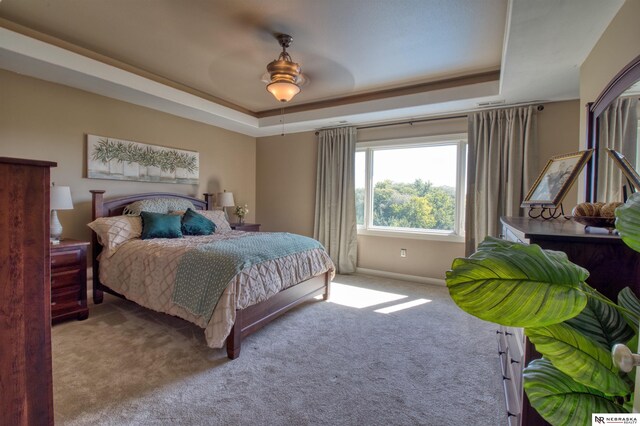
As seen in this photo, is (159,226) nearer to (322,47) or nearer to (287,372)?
(287,372)

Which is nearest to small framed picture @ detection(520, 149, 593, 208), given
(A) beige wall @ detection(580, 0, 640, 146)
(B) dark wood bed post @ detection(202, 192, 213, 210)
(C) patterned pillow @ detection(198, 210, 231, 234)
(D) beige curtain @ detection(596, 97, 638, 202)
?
(D) beige curtain @ detection(596, 97, 638, 202)

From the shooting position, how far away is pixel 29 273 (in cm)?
97

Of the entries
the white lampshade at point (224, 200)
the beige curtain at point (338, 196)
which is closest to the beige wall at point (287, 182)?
the beige curtain at point (338, 196)

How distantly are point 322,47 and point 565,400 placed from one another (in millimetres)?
2945

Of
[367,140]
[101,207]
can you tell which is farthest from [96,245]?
[367,140]

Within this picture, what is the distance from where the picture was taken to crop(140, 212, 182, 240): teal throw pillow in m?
3.24

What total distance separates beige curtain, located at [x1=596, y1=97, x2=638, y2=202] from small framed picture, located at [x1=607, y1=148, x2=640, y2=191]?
0.02m

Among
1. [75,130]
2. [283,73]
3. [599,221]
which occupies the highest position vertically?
[283,73]

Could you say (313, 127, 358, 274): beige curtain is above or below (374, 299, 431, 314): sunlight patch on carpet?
above

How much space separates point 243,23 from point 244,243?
74.1 inches

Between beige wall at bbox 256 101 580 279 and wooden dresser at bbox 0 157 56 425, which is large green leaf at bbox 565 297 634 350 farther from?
beige wall at bbox 256 101 580 279

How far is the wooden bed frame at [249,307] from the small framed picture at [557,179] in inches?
83.9

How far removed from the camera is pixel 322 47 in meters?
2.78

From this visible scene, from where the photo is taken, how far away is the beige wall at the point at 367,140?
340cm
